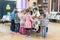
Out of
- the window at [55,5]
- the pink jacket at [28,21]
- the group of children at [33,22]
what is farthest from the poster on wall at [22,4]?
the pink jacket at [28,21]

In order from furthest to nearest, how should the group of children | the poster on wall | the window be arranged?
1. the window
2. the poster on wall
3. the group of children

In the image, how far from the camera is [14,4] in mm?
13859

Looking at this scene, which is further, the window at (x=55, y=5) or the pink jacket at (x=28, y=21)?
the window at (x=55, y=5)

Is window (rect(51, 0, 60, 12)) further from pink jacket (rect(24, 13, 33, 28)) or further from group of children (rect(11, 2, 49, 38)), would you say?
pink jacket (rect(24, 13, 33, 28))

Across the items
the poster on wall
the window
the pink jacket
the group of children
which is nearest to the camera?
the group of children

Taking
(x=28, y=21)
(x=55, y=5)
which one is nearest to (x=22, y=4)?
(x=55, y=5)

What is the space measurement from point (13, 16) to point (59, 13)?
6.50m

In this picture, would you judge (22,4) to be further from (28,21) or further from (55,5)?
(28,21)

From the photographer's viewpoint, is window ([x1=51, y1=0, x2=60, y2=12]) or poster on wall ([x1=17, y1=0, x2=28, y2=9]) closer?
poster on wall ([x1=17, y1=0, x2=28, y2=9])

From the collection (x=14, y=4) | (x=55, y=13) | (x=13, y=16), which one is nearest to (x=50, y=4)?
(x=55, y=13)

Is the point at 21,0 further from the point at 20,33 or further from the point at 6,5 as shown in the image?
the point at 20,33

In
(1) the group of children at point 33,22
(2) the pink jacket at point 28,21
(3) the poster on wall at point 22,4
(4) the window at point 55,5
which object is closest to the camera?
(1) the group of children at point 33,22

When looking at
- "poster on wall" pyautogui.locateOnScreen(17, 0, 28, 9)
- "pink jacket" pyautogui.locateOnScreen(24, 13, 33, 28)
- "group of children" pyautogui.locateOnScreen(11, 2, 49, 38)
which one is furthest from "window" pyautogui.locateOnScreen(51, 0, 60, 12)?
"pink jacket" pyautogui.locateOnScreen(24, 13, 33, 28)

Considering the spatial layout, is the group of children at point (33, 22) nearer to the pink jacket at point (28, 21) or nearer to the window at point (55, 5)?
the pink jacket at point (28, 21)
